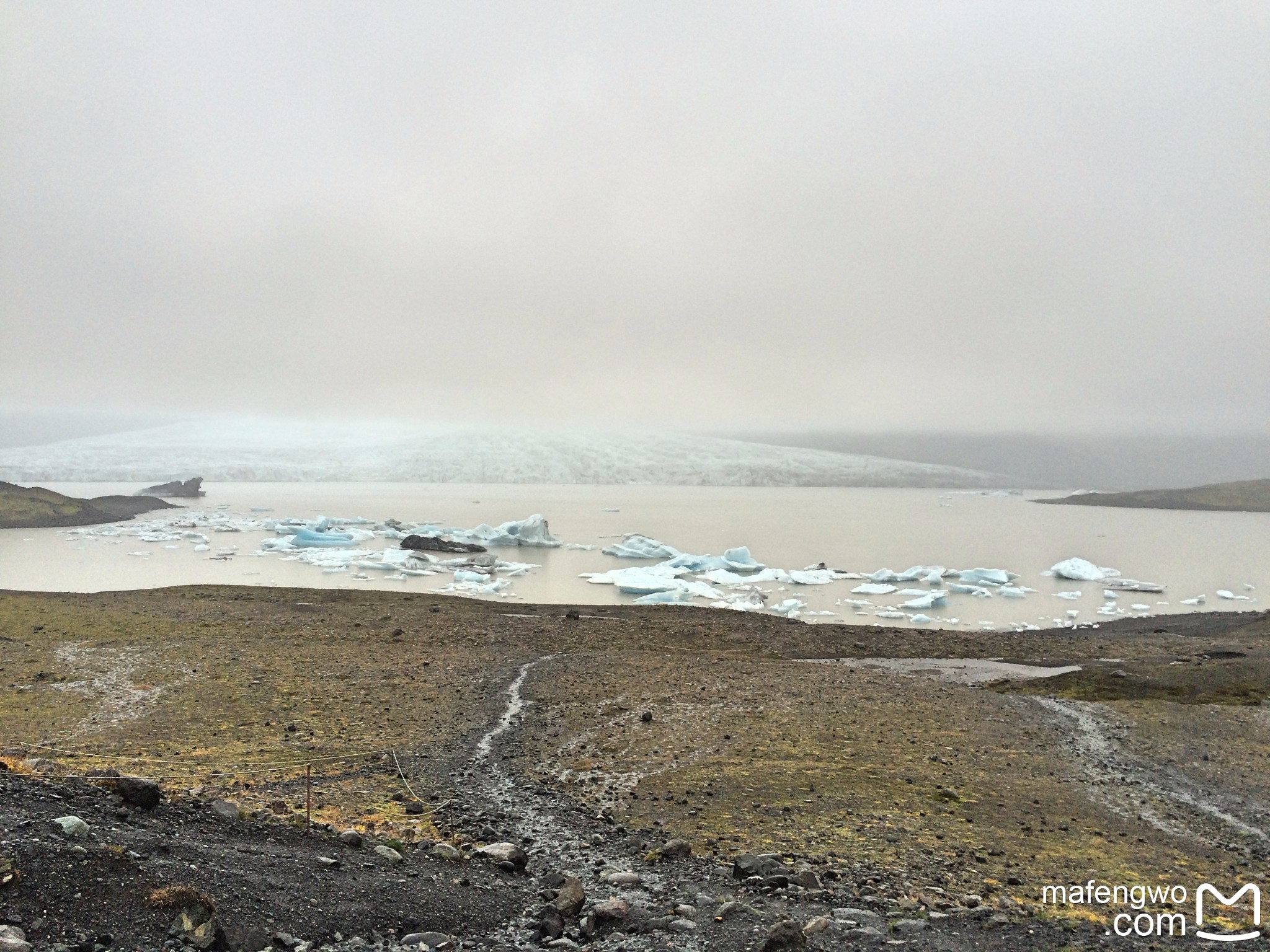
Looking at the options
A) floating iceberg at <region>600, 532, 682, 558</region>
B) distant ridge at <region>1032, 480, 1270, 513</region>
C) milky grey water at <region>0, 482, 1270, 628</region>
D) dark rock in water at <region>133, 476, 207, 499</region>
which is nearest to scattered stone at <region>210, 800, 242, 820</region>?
milky grey water at <region>0, 482, 1270, 628</region>

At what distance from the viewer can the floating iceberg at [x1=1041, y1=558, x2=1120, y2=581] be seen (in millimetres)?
35188

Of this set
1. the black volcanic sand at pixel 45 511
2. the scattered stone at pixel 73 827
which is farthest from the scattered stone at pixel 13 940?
the black volcanic sand at pixel 45 511

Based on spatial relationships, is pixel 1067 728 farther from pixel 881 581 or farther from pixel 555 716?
pixel 881 581

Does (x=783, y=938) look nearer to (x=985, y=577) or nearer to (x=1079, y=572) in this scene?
(x=985, y=577)

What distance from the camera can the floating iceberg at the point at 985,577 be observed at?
109 feet

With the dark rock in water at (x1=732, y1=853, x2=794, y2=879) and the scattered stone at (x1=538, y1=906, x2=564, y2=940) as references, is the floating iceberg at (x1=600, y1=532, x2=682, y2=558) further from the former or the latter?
the scattered stone at (x1=538, y1=906, x2=564, y2=940)

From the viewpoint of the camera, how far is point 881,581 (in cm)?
3244

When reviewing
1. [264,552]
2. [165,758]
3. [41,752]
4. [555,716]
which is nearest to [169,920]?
[165,758]

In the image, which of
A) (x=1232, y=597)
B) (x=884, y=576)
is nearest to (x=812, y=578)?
(x=884, y=576)

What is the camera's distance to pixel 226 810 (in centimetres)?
585

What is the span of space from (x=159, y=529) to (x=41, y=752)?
4820 cm

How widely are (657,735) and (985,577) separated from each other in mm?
28090

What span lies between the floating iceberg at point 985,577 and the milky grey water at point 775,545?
1.73m

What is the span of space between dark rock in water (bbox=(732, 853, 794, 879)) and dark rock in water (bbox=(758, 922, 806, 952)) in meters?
1.08
